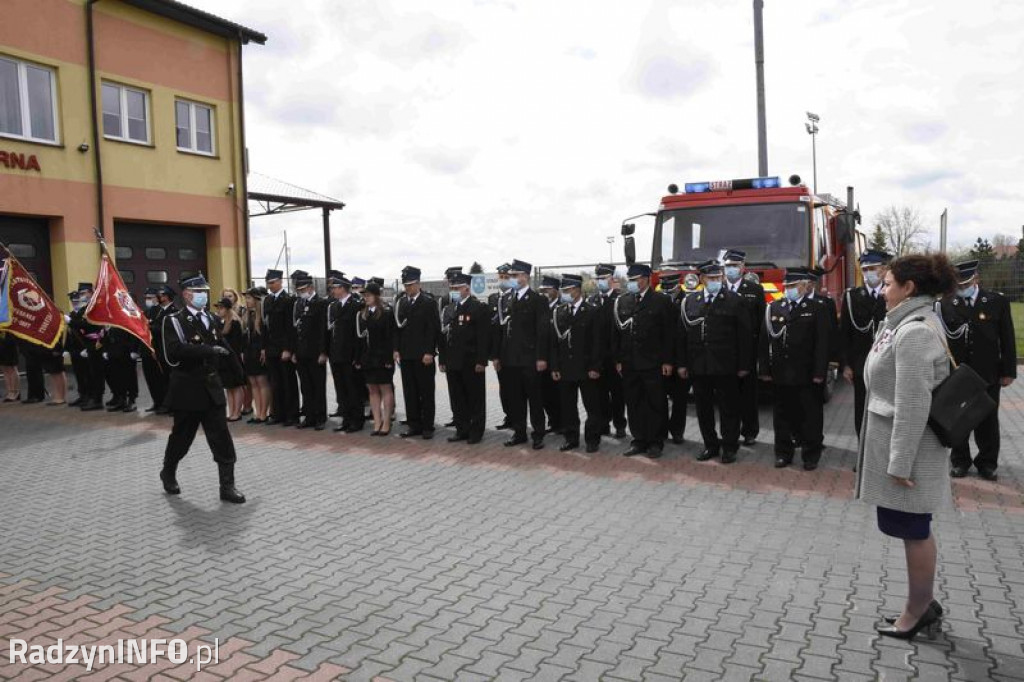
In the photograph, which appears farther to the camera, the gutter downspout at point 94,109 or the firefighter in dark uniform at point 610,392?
the gutter downspout at point 94,109

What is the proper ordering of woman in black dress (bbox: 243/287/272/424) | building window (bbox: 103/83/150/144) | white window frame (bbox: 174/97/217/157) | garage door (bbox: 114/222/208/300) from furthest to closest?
white window frame (bbox: 174/97/217/157) → garage door (bbox: 114/222/208/300) → building window (bbox: 103/83/150/144) → woman in black dress (bbox: 243/287/272/424)

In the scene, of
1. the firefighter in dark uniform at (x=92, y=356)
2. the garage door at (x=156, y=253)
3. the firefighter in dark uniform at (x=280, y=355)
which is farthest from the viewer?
the garage door at (x=156, y=253)

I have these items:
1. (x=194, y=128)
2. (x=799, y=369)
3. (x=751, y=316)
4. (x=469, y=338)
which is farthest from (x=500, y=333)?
(x=194, y=128)

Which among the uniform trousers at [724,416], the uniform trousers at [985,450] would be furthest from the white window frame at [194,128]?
the uniform trousers at [985,450]

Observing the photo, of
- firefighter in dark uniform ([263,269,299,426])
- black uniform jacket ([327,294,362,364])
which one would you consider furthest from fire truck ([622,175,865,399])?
firefighter in dark uniform ([263,269,299,426])

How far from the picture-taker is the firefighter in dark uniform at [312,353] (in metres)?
10.5

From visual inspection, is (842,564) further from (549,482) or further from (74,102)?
(74,102)

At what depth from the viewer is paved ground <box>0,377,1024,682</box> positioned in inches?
150

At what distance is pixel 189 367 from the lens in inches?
273

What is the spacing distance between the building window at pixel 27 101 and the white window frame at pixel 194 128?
113 inches

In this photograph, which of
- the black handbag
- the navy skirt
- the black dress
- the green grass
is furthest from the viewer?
the green grass

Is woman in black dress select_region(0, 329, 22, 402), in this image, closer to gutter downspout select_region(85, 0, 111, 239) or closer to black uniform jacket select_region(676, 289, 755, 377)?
gutter downspout select_region(85, 0, 111, 239)

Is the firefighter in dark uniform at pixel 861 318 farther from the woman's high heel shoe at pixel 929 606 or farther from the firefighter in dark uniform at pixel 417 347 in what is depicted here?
the firefighter in dark uniform at pixel 417 347

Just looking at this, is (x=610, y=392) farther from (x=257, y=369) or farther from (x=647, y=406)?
(x=257, y=369)
